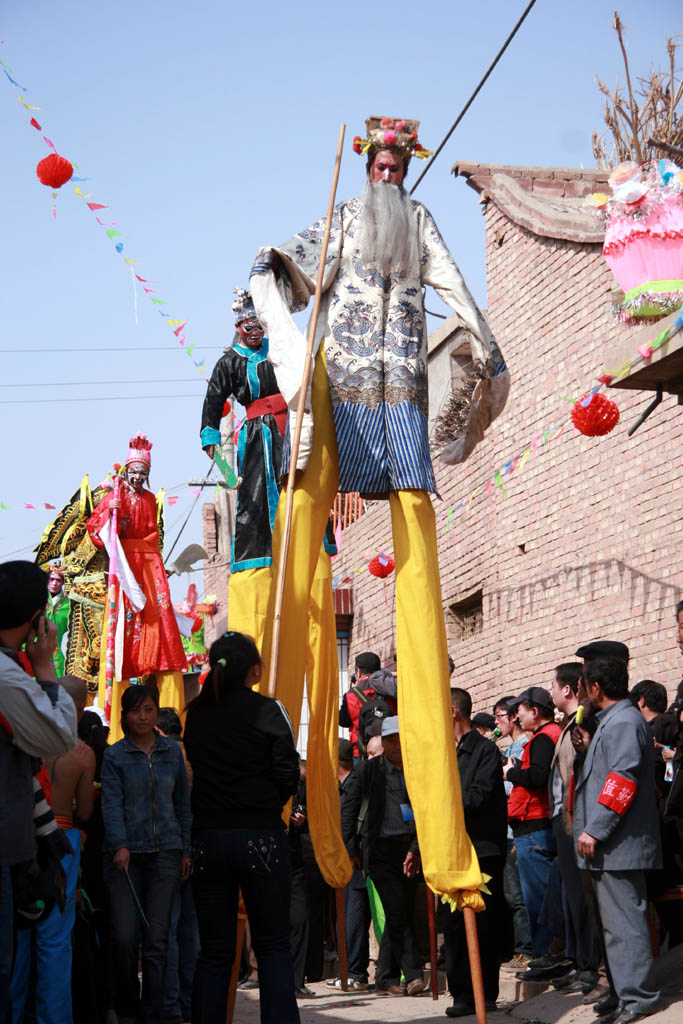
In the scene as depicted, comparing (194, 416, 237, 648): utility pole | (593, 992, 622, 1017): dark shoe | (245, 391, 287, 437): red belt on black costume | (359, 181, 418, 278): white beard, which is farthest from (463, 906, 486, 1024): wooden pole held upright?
(194, 416, 237, 648): utility pole

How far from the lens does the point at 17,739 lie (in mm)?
3752

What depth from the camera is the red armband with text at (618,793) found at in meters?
5.47

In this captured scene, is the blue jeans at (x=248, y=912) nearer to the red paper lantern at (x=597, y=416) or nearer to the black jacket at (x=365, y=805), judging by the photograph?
the black jacket at (x=365, y=805)

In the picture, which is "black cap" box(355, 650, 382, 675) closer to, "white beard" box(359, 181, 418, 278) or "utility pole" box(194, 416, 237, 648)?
"white beard" box(359, 181, 418, 278)

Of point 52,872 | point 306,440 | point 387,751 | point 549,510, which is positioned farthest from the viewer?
point 549,510

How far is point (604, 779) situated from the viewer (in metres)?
5.61

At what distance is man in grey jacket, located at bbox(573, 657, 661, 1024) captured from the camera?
537 cm

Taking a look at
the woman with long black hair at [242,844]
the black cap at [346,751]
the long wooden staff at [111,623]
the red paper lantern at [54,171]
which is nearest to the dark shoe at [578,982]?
the woman with long black hair at [242,844]

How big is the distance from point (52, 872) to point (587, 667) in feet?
8.96

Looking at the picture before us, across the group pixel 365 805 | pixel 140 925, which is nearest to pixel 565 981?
pixel 365 805

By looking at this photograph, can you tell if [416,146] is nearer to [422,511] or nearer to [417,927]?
[422,511]

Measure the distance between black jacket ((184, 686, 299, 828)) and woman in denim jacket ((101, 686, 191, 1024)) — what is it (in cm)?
152

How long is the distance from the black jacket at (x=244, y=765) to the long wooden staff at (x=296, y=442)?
52 centimetres

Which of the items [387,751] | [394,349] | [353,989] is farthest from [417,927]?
[394,349]
